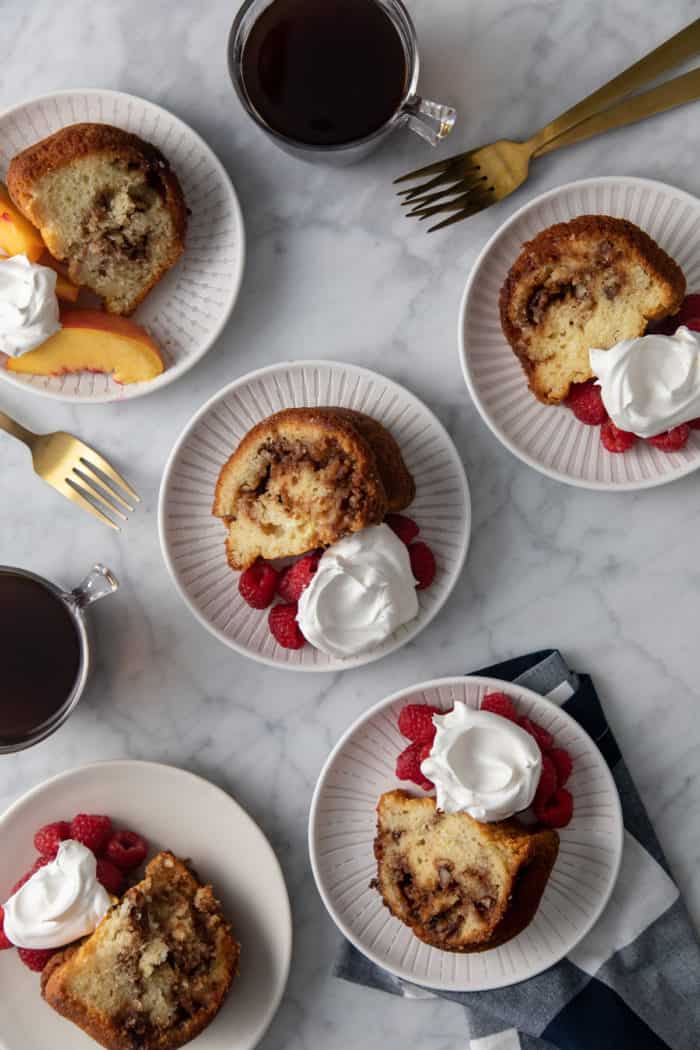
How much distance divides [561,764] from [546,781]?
43 millimetres

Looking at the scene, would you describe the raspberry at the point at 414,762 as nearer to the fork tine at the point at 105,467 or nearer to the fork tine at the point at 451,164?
the fork tine at the point at 105,467

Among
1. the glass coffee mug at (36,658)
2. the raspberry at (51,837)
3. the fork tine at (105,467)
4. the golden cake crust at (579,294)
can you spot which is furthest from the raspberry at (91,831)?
the golden cake crust at (579,294)

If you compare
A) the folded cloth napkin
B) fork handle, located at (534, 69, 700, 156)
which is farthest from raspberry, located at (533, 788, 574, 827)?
fork handle, located at (534, 69, 700, 156)

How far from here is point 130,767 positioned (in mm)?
1967

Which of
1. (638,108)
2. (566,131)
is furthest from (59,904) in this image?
(638,108)

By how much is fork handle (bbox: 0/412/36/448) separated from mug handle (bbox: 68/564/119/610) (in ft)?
0.89

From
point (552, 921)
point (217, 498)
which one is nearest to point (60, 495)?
point (217, 498)

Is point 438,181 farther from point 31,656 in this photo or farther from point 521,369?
point 31,656

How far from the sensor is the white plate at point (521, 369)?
1888 millimetres

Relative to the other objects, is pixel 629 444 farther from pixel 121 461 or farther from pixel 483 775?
pixel 121 461

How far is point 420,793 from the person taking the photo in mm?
1962

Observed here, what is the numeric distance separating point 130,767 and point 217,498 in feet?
1.73

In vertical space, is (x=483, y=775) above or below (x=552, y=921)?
above

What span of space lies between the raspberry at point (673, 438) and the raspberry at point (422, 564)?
0.44 metres
